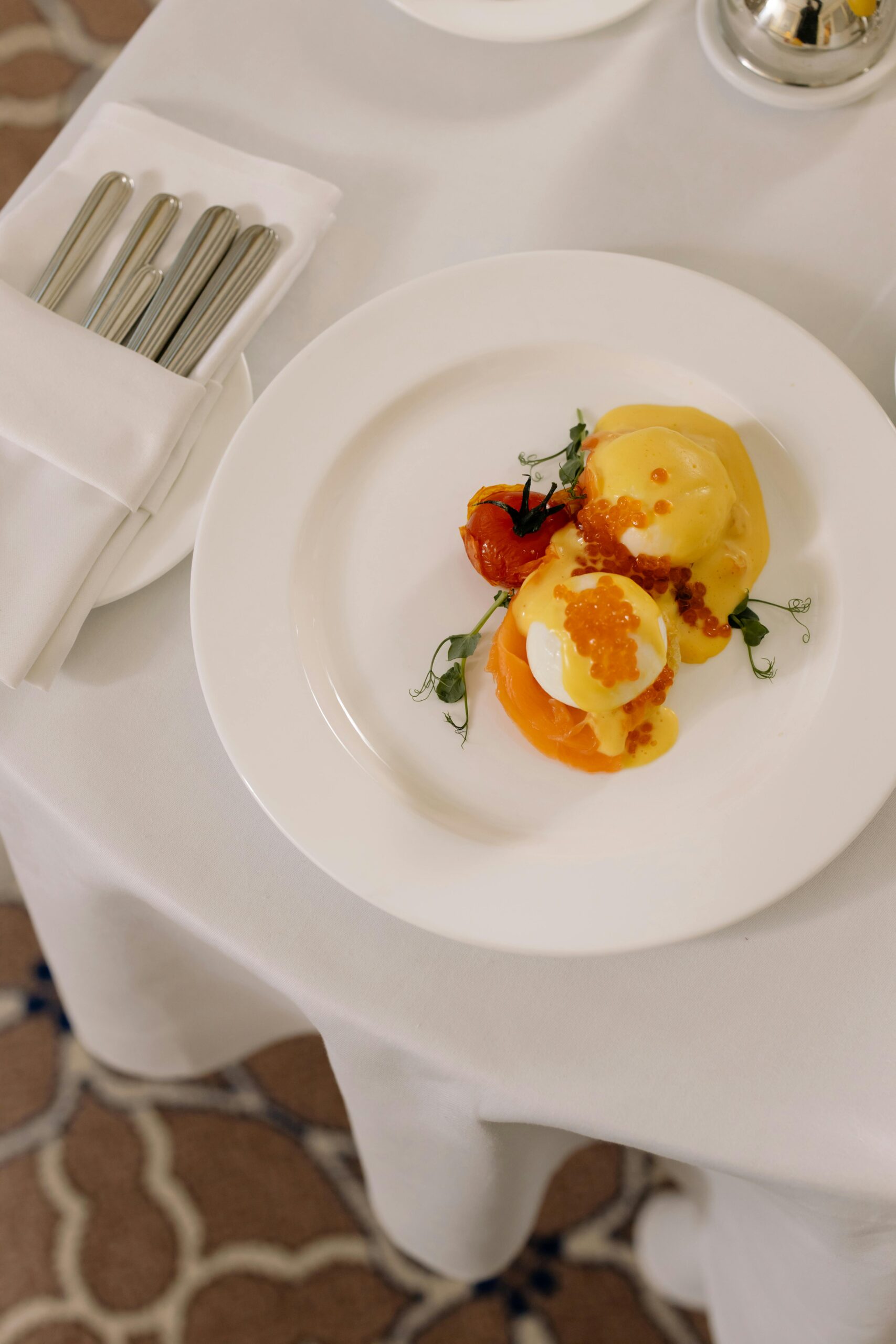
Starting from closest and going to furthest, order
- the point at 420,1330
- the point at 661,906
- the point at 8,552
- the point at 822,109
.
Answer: the point at 661,906
the point at 8,552
the point at 822,109
the point at 420,1330

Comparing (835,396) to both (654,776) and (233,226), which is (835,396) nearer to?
(654,776)

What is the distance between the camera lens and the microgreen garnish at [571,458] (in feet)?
2.95

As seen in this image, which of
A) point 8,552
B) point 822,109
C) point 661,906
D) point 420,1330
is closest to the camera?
point 661,906

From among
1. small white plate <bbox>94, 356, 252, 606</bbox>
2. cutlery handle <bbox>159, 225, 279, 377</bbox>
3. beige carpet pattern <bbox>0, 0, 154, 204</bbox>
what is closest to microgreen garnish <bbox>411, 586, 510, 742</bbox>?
small white plate <bbox>94, 356, 252, 606</bbox>

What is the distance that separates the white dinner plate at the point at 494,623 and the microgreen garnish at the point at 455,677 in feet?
0.03

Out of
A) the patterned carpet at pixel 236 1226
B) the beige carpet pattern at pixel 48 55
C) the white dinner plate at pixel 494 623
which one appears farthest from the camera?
the beige carpet pattern at pixel 48 55

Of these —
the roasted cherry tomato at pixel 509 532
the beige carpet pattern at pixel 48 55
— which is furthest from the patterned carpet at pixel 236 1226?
the beige carpet pattern at pixel 48 55

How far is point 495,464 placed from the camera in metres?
0.93

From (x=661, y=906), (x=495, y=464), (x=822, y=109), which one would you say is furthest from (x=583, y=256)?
(x=661, y=906)

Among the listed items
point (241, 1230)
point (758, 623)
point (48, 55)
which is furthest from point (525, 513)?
point (48, 55)

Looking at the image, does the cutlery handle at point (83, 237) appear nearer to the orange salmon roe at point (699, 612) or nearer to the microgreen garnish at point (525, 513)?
the microgreen garnish at point (525, 513)

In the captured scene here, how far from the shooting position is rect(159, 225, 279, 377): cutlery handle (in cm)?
92

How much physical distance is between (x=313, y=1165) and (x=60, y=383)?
139 cm

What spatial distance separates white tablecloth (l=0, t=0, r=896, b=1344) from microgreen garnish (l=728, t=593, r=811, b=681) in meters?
0.12
